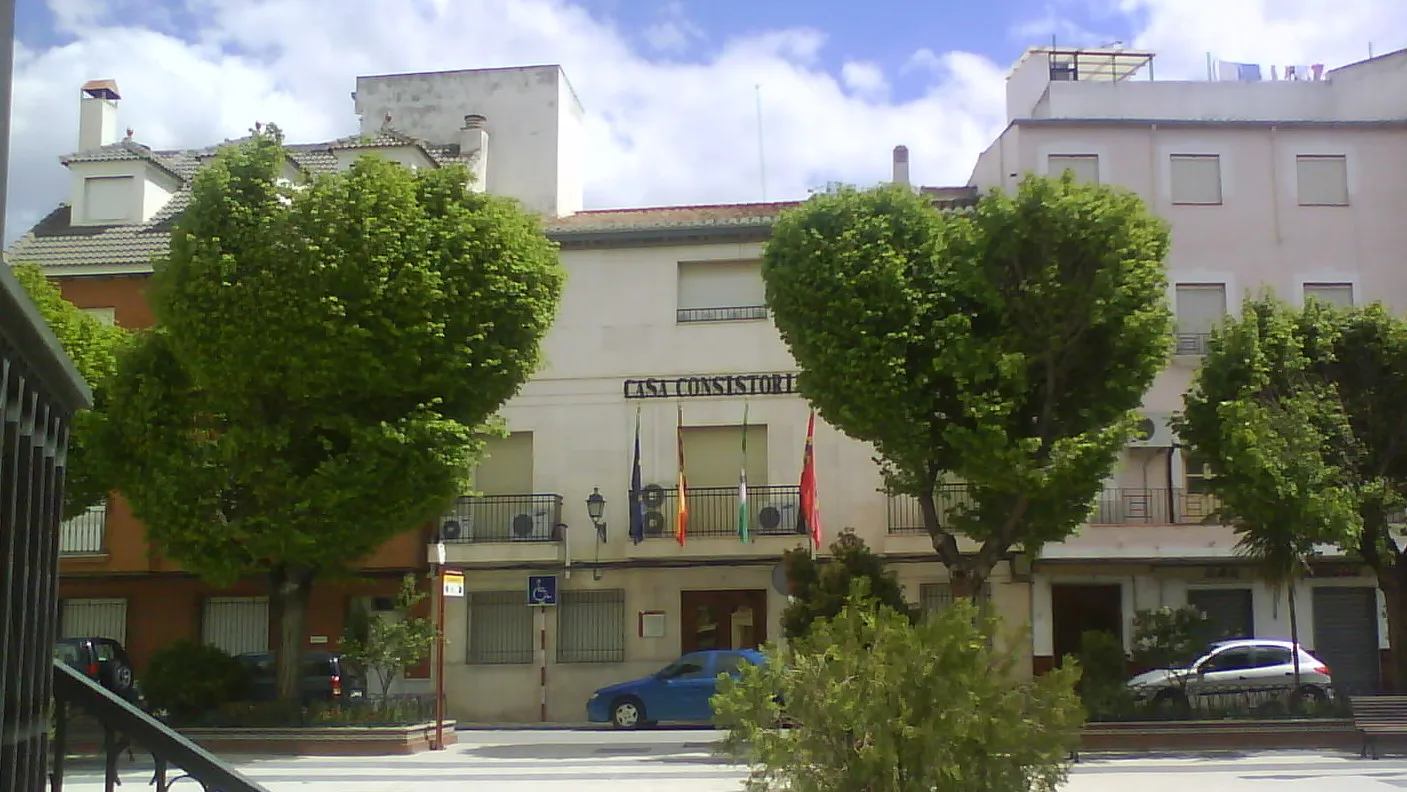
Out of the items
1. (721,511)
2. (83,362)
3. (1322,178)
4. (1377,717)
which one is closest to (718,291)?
(721,511)

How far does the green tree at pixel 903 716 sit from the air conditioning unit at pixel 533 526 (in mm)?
20932

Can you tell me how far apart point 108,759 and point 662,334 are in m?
25.7

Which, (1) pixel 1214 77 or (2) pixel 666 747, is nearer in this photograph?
(2) pixel 666 747

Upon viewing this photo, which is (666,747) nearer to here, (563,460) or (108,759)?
(563,460)

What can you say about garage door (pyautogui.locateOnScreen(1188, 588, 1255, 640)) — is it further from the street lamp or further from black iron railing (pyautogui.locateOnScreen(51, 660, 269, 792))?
black iron railing (pyautogui.locateOnScreen(51, 660, 269, 792))

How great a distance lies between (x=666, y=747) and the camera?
899 inches

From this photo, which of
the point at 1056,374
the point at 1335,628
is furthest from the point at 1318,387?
the point at 1335,628

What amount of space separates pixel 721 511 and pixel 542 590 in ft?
13.1

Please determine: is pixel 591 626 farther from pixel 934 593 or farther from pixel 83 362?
pixel 83 362

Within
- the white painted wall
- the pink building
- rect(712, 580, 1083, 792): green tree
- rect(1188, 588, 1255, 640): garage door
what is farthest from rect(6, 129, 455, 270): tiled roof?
rect(712, 580, 1083, 792): green tree

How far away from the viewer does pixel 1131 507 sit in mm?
30344

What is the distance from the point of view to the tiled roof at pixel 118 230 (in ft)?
107

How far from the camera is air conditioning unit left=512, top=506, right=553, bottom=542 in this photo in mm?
30938

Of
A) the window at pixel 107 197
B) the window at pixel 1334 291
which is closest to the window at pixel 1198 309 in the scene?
the window at pixel 1334 291
